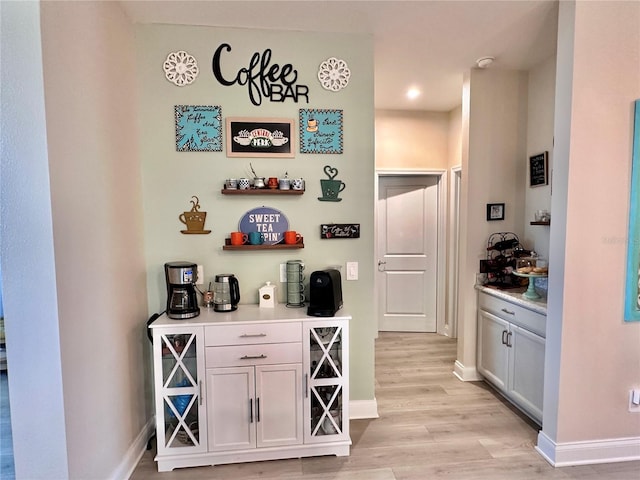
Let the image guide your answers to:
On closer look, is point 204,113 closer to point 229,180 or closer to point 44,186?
point 229,180

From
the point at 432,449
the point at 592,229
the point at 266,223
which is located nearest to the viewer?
the point at 592,229

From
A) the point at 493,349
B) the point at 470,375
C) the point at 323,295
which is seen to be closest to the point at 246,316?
the point at 323,295

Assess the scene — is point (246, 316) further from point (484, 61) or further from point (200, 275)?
point (484, 61)

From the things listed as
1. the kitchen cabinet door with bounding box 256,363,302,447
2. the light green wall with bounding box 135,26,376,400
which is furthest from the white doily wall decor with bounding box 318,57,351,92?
the kitchen cabinet door with bounding box 256,363,302,447

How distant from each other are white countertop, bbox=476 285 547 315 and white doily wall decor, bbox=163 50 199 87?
107 inches

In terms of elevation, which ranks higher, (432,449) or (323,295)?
(323,295)

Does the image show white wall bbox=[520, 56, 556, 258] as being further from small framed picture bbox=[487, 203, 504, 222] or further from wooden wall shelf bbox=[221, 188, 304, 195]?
wooden wall shelf bbox=[221, 188, 304, 195]

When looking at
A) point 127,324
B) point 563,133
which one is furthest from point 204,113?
point 563,133

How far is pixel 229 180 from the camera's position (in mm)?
2199

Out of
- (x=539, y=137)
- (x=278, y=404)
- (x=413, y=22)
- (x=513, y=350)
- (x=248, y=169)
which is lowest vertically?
(x=278, y=404)

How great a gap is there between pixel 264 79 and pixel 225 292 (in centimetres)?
143

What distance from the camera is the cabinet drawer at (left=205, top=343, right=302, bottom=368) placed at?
1.89 metres

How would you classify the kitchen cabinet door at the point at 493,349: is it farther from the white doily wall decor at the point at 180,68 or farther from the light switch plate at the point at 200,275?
the white doily wall decor at the point at 180,68

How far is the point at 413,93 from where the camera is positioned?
329 cm
